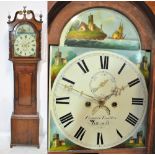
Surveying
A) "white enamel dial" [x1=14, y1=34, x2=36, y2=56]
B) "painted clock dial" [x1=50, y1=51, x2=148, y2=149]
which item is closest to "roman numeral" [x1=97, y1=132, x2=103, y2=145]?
"painted clock dial" [x1=50, y1=51, x2=148, y2=149]

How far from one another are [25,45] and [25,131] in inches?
21.6

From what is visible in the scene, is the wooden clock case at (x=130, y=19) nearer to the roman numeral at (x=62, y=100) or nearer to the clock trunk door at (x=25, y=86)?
the clock trunk door at (x=25, y=86)

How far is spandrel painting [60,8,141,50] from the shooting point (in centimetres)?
148

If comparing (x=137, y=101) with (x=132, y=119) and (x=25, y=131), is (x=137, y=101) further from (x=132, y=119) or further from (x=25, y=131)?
(x=25, y=131)

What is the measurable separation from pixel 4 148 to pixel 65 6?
0.98 meters

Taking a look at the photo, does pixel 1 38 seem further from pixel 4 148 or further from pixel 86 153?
pixel 86 153

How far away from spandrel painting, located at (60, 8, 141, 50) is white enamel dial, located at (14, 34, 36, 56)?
0.18m

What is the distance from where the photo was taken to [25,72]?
1.47 m

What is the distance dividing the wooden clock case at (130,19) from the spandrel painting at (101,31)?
0.09ft

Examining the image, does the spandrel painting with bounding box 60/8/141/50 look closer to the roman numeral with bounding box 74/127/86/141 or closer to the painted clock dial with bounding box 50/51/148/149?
the painted clock dial with bounding box 50/51/148/149

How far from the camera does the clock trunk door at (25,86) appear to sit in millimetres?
1468

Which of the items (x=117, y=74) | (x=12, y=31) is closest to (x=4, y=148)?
(x=12, y=31)

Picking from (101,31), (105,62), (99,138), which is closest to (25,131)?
(99,138)

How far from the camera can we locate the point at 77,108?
1515 mm
